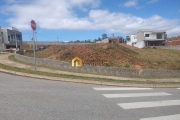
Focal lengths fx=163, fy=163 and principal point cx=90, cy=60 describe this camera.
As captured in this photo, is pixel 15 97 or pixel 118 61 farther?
pixel 118 61

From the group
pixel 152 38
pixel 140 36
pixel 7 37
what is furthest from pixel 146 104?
pixel 140 36

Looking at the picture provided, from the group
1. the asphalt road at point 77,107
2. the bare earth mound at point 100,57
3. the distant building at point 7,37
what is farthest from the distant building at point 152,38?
the asphalt road at point 77,107

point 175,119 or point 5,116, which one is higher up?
point 5,116

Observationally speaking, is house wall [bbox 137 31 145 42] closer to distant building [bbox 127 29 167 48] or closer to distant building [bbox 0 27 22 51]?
distant building [bbox 127 29 167 48]

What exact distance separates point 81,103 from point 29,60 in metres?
10.4

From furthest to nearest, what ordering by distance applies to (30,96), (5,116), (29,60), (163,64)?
1. (163,64)
2. (29,60)
3. (30,96)
4. (5,116)

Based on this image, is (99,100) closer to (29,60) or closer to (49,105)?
(49,105)

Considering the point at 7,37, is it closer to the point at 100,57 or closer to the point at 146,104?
the point at 100,57

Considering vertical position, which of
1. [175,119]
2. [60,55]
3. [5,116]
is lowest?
[175,119]

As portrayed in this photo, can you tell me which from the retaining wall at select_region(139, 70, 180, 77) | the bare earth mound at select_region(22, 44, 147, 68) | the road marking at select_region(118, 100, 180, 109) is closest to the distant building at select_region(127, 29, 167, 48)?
the bare earth mound at select_region(22, 44, 147, 68)

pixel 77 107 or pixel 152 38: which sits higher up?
pixel 152 38

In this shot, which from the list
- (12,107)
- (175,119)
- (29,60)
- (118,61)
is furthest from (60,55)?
(175,119)

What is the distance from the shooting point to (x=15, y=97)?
200 inches

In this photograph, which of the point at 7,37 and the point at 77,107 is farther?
the point at 7,37
